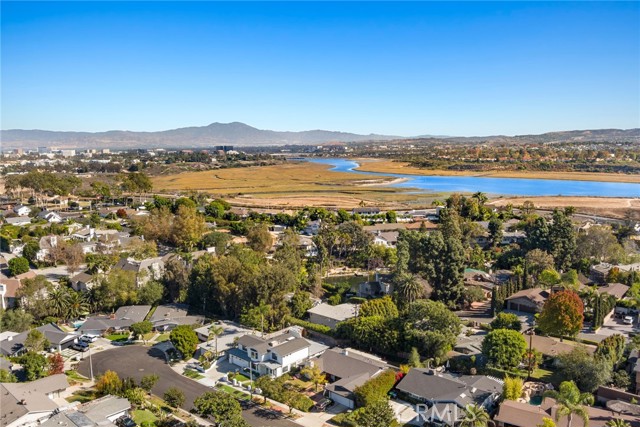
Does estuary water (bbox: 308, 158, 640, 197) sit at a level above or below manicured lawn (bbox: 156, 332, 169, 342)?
above

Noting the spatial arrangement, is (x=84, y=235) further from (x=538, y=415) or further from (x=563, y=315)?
(x=538, y=415)

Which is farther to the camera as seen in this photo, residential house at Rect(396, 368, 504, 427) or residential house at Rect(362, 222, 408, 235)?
residential house at Rect(362, 222, 408, 235)

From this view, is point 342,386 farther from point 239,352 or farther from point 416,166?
point 416,166

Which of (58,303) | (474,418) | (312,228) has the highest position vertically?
(312,228)

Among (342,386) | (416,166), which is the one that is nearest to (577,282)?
(342,386)

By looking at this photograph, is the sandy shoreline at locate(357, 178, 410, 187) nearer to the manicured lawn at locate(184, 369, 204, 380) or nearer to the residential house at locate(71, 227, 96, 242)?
the residential house at locate(71, 227, 96, 242)

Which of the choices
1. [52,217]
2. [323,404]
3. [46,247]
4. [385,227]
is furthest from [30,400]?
[52,217]

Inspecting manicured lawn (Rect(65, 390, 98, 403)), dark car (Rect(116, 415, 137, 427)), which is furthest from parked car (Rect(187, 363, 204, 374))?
dark car (Rect(116, 415, 137, 427))
